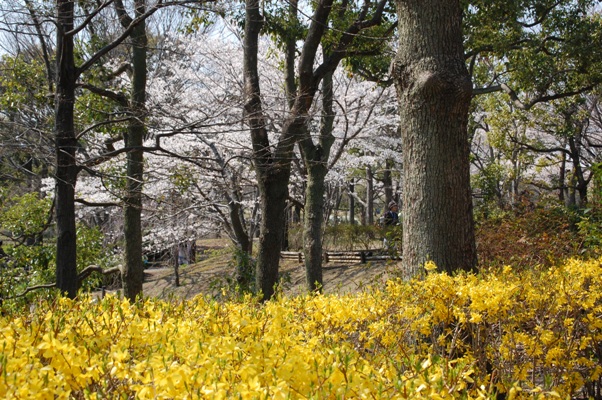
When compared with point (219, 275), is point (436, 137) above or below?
above

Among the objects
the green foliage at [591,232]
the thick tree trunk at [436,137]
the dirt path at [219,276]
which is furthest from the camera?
the dirt path at [219,276]

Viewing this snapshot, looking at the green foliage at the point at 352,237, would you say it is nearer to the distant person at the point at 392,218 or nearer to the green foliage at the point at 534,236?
the distant person at the point at 392,218

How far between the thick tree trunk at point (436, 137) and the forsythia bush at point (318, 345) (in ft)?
1.36

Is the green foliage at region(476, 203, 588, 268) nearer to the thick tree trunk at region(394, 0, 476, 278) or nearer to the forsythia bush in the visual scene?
the thick tree trunk at region(394, 0, 476, 278)

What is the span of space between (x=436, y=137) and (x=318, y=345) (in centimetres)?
227

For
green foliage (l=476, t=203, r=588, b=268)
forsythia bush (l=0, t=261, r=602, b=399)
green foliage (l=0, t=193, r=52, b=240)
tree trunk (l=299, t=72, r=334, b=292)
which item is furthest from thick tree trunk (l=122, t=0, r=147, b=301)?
green foliage (l=476, t=203, r=588, b=268)

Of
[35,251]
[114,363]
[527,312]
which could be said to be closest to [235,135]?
[35,251]

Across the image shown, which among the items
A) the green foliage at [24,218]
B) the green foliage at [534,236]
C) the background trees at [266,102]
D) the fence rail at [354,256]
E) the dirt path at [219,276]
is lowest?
the dirt path at [219,276]

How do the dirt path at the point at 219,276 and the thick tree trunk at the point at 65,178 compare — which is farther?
the dirt path at the point at 219,276

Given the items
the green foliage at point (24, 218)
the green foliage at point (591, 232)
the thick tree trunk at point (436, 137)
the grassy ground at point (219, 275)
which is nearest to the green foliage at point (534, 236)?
the green foliage at point (591, 232)

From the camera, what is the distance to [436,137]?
12.8ft

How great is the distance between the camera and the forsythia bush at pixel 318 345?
1520 millimetres

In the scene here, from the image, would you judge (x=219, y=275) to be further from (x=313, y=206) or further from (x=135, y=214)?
(x=135, y=214)

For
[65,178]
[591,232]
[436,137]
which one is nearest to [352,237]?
[591,232]
